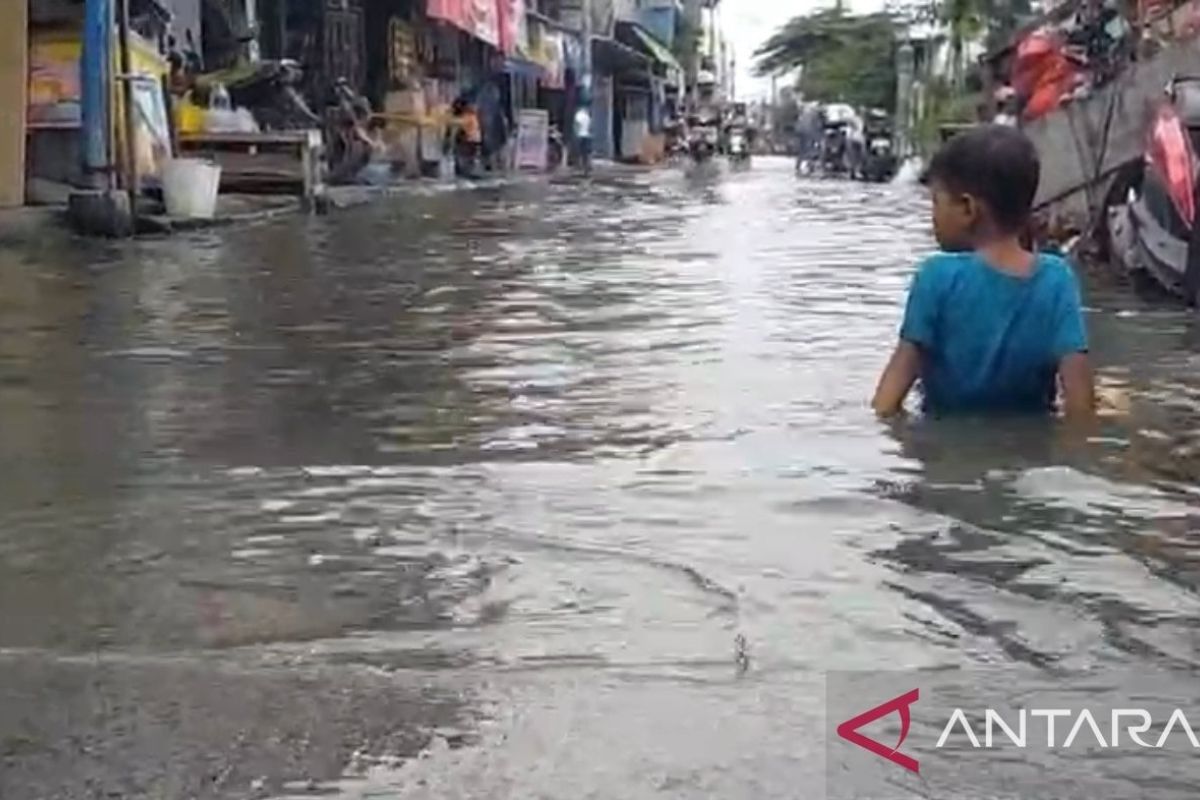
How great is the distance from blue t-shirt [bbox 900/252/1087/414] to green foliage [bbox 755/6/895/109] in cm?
6096

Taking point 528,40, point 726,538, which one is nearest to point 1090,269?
point 726,538

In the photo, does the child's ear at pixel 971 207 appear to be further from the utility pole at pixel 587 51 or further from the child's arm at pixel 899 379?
the utility pole at pixel 587 51

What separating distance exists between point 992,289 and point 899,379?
1.27 feet

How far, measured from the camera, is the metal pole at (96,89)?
48.1ft

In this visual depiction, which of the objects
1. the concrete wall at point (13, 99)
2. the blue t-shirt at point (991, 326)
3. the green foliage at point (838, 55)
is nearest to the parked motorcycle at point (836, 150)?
the green foliage at point (838, 55)

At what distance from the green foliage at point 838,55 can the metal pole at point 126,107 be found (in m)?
51.3

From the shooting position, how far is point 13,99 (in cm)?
1623

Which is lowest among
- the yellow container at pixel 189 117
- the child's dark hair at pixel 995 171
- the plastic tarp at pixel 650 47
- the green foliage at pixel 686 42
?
the child's dark hair at pixel 995 171

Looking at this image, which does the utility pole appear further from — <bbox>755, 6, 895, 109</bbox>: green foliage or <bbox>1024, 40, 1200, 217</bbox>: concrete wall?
<bbox>1024, 40, 1200, 217</bbox>: concrete wall

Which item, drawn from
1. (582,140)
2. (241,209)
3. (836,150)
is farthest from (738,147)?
(241,209)

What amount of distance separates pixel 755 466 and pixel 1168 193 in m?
5.80

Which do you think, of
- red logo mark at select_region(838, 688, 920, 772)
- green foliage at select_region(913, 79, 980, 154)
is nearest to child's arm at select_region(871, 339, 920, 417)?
red logo mark at select_region(838, 688, 920, 772)

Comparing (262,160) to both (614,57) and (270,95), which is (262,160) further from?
(614,57)

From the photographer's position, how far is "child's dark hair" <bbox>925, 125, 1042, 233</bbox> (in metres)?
5.20
